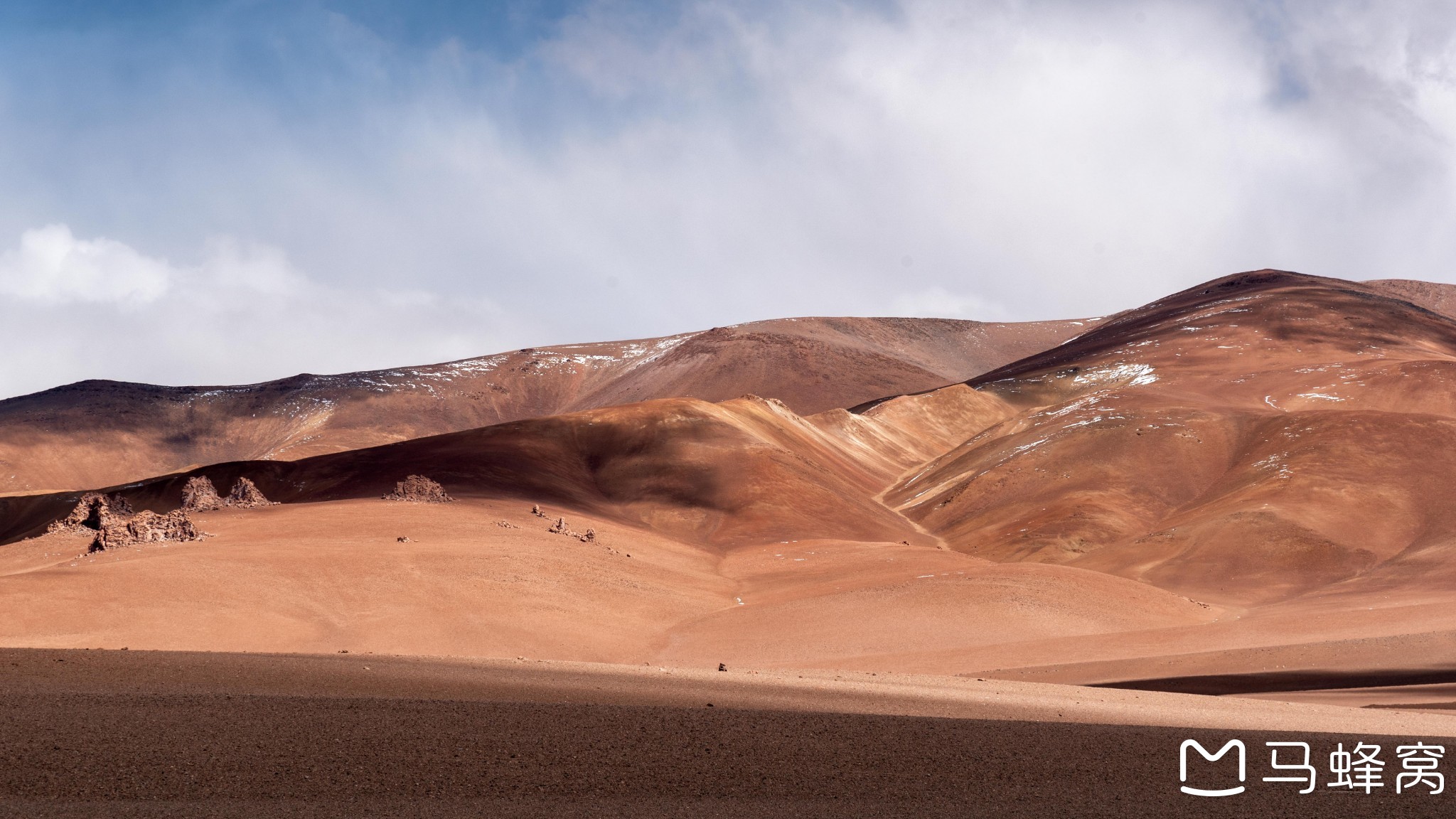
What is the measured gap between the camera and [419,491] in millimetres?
54375

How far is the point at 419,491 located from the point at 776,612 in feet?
68.4

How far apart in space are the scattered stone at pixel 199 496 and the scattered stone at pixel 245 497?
37cm

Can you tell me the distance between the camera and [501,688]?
19359mm

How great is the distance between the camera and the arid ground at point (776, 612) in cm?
1334

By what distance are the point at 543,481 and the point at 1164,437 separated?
145 ft

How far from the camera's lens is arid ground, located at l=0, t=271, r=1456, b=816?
43.8 ft

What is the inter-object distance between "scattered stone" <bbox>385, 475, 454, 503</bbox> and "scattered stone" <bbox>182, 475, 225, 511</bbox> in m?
7.46

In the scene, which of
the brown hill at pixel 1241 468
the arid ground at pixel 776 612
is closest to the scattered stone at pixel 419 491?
the arid ground at pixel 776 612

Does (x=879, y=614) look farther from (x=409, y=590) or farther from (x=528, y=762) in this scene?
(x=528, y=762)

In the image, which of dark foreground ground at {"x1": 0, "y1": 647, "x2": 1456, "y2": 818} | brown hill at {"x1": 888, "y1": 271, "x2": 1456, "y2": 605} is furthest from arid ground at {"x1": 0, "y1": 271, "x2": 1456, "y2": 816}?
brown hill at {"x1": 888, "y1": 271, "x2": 1456, "y2": 605}

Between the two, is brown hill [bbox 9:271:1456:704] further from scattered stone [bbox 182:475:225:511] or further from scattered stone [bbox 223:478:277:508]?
scattered stone [bbox 182:475:225:511]

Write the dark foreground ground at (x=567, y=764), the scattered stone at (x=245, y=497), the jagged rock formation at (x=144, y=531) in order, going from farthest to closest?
the scattered stone at (x=245, y=497) → the jagged rock formation at (x=144, y=531) → the dark foreground ground at (x=567, y=764)

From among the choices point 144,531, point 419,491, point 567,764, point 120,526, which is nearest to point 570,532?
point 419,491

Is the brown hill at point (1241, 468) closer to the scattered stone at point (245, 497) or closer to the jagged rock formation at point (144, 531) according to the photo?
the scattered stone at point (245, 497)
